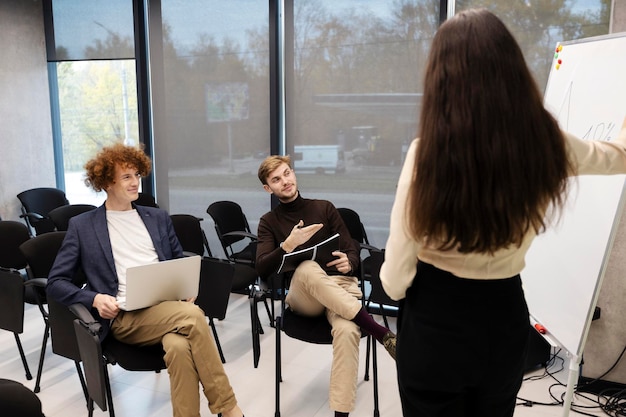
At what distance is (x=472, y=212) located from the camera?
1118 mm

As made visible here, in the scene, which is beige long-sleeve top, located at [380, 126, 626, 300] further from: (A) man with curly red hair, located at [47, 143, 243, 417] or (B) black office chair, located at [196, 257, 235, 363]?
(B) black office chair, located at [196, 257, 235, 363]

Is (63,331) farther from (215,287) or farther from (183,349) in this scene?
(215,287)

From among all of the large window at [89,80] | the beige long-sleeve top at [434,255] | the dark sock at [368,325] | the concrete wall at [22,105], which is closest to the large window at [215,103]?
the large window at [89,80]

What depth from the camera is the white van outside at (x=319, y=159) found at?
4.29m

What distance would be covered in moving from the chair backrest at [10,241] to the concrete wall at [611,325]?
3556 mm

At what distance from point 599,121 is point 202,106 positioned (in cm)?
348

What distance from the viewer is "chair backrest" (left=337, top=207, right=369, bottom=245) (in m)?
3.89

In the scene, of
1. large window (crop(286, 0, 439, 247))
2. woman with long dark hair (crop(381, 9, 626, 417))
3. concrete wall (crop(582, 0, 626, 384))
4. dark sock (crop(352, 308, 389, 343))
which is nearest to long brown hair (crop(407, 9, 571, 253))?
woman with long dark hair (crop(381, 9, 626, 417))

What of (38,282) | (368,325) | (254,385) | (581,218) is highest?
(581,218)

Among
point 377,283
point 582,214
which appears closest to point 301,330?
point 377,283

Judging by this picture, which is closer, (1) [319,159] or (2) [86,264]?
(2) [86,264]

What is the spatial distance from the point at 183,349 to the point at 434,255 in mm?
1543

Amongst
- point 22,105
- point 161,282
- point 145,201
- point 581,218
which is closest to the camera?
point 581,218

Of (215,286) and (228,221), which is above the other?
(228,221)
